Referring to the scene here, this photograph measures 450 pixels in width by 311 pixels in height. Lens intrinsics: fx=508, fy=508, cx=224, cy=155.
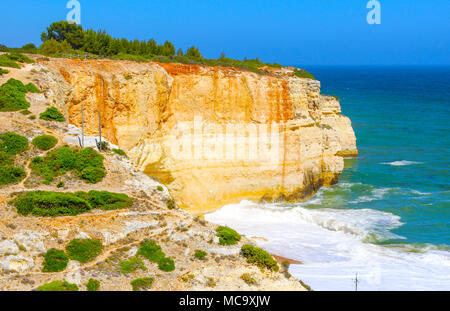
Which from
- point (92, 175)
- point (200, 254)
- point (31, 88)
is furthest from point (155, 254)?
point (31, 88)

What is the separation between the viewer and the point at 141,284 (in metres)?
14.9

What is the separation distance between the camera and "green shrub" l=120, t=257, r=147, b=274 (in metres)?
15.4

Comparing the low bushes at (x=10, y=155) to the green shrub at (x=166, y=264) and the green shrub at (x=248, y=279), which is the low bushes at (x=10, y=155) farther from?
the green shrub at (x=248, y=279)

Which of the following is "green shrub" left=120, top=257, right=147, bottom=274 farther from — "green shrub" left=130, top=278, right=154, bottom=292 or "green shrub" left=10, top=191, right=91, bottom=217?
"green shrub" left=10, top=191, right=91, bottom=217

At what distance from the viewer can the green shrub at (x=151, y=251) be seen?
16141 mm

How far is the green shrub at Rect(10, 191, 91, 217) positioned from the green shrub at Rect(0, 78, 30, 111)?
7366 mm

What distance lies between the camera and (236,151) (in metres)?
34.0

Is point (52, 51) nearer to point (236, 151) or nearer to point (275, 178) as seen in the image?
point (236, 151)

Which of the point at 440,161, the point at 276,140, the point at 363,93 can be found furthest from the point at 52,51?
the point at 363,93

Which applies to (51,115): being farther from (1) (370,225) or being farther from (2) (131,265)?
(1) (370,225)

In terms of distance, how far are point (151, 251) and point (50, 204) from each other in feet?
12.9

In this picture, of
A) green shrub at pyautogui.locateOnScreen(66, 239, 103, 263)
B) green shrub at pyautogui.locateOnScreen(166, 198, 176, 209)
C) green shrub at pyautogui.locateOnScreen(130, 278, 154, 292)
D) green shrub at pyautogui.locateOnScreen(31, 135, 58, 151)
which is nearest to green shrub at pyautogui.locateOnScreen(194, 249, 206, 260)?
green shrub at pyautogui.locateOnScreen(130, 278, 154, 292)

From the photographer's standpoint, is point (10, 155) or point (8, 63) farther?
point (8, 63)

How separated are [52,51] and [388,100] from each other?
3207 inches
